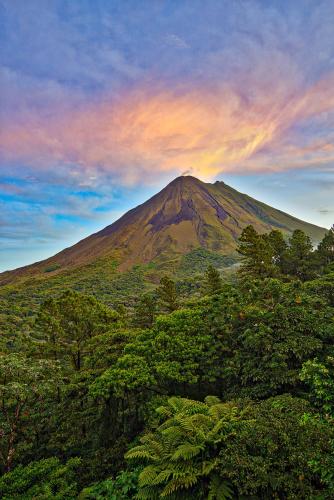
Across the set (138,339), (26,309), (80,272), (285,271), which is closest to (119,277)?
(80,272)

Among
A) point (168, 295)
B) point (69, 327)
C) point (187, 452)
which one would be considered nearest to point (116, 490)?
point (187, 452)

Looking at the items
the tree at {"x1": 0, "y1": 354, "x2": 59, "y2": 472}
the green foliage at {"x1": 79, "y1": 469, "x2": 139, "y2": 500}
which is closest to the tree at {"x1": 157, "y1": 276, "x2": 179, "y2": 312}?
the tree at {"x1": 0, "y1": 354, "x2": 59, "y2": 472}

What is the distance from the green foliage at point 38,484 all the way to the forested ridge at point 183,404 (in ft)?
0.14

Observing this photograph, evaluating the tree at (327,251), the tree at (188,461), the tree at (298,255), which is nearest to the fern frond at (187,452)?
the tree at (188,461)

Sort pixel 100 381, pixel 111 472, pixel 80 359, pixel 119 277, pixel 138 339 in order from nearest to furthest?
1. pixel 111 472
2. pixel 100 381
3. pixel 138 339
4. pixel 80 359
5. pixel 119 277

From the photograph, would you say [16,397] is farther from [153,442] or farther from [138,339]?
[153,442]

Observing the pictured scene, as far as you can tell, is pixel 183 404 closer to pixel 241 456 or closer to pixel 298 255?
pixel 241 456

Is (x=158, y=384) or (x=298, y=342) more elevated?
(x=298, y=342)

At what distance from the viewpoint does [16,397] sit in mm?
12219

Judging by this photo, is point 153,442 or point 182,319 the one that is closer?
point 153,442

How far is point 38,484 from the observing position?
28.6ft

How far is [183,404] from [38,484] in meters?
4.90

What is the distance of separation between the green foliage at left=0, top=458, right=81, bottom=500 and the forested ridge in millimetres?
43

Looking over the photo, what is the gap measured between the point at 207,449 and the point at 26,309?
97.6 meters
